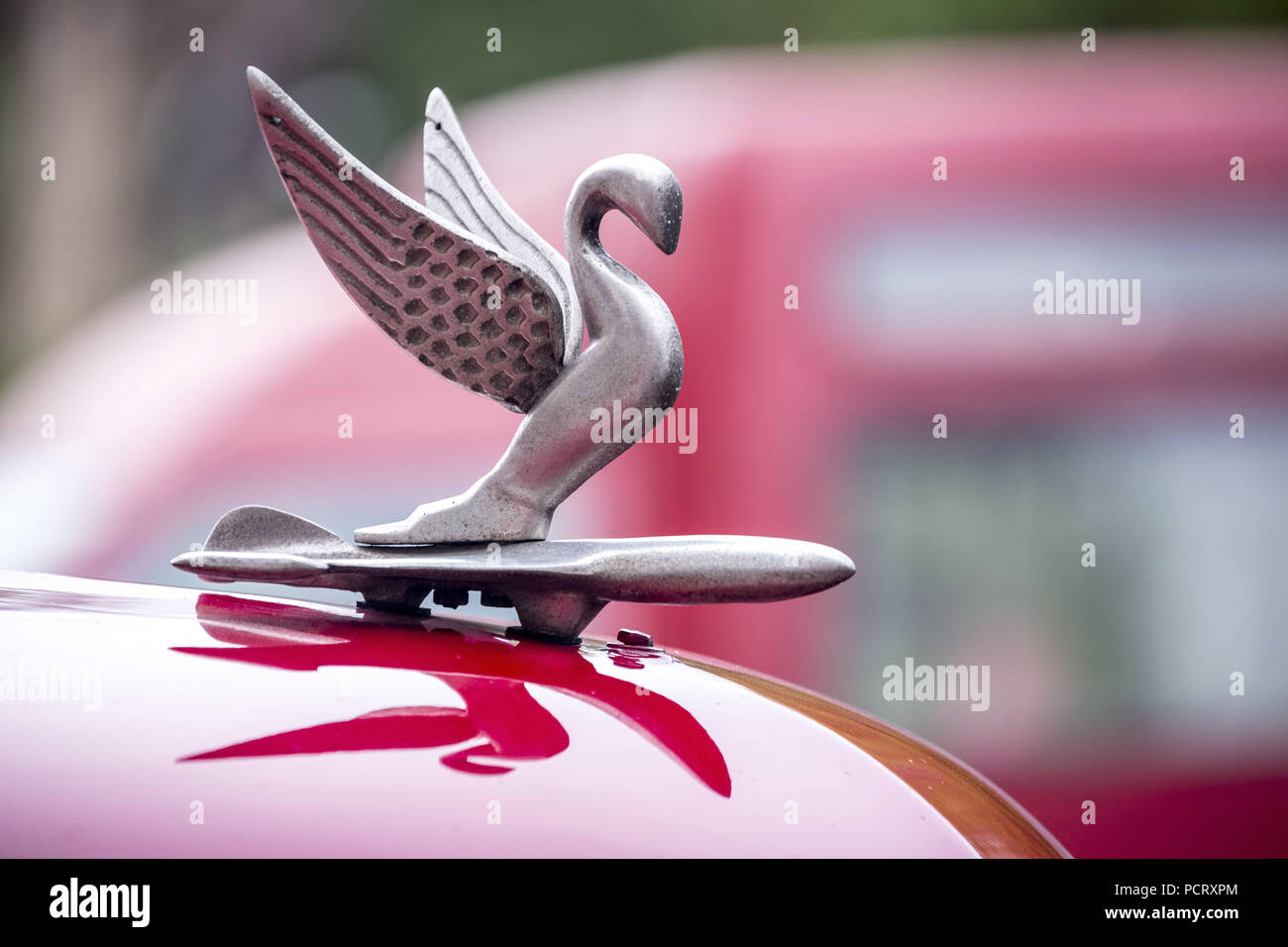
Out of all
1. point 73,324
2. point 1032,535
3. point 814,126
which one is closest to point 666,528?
point 1032,535

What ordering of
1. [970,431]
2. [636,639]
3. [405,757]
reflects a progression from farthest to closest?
[970,431] < [636,639] < [405,757]

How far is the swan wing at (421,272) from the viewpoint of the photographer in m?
1.56

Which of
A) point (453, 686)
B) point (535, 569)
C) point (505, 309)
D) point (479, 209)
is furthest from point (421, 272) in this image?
point (453, 686)

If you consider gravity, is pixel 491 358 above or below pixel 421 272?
below

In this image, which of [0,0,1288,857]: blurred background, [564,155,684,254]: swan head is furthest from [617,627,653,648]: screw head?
[0,0,1288,857]: blurred background

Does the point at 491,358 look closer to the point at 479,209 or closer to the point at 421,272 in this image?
the point at 421,272

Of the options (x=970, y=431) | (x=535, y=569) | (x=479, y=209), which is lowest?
(x=535, y=569)

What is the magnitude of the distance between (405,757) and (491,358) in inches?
24.5

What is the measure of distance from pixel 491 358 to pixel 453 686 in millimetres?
490

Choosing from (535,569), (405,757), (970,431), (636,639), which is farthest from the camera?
(970,431)

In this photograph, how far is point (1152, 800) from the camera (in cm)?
430

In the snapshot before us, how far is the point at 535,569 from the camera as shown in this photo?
1.54m

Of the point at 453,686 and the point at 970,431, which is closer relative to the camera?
the point at 453,686

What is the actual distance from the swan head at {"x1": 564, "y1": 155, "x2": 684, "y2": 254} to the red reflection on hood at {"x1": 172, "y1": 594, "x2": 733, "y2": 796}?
1.79 feet
